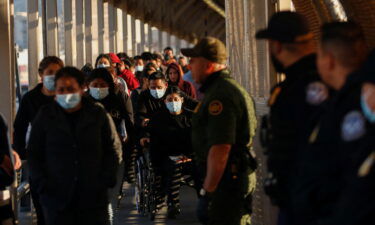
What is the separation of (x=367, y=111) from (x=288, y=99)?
121 centimetres

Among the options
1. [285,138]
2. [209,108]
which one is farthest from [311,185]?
[209,108]

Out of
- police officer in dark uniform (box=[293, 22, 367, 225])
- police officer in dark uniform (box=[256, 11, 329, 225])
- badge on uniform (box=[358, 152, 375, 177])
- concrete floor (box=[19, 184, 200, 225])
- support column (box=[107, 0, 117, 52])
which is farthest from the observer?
support column (box=[107, 0, 117, 52])

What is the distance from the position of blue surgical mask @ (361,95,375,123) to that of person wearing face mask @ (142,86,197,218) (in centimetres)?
759

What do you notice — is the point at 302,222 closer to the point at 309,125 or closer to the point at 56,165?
the point at 309,125

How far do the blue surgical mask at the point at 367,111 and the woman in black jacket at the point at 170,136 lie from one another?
Answer: 24.9 ft

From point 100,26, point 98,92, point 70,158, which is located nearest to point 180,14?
point 100,26

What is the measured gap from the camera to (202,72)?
6.57 m

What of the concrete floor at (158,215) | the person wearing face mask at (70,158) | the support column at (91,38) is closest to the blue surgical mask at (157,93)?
the concrete floor at (158,215)

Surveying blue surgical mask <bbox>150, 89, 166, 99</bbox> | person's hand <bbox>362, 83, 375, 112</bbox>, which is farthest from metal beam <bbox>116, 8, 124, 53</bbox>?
person's hand <bbox>362, 83, 375, 112</bbox>

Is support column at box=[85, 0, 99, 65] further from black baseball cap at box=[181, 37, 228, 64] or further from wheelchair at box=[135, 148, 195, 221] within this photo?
black baseball cap at box=[181, 37, 228, 64]

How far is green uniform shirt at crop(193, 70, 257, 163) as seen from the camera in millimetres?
6316

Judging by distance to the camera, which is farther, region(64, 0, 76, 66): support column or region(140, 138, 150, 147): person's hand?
region(64, 0, 76, 66): support column

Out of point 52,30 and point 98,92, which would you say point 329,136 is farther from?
point 52,30

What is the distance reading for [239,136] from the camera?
21.5 feet
